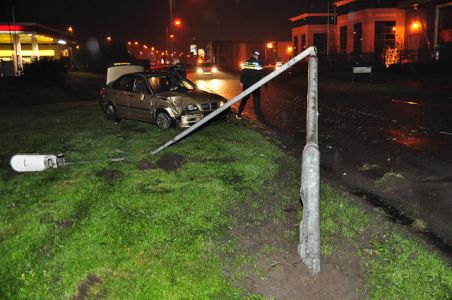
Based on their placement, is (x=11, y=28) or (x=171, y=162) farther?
(x=11, y=28)

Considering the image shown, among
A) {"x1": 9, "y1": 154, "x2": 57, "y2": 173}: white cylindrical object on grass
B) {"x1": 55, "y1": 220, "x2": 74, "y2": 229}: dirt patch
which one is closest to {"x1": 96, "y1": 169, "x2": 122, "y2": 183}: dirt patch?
{"x1": 9, "y1": 154, "x2": 57, "y2": 173}: white cylindrical object on grass

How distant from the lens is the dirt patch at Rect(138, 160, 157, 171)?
7.56 meters

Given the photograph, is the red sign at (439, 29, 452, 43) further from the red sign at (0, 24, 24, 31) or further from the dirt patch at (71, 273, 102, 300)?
the red sign at (0, 24, 24, 31)

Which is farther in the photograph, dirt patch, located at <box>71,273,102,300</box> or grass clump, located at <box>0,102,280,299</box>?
grass clump, located at <box>0,102,280,299</box>

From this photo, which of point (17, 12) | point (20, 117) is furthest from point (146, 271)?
point (17, 12)

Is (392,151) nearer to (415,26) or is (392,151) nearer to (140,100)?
(140,100)

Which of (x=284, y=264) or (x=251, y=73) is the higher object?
(x=251, y=73)

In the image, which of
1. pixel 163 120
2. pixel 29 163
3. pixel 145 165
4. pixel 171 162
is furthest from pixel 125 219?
pixel 163 120

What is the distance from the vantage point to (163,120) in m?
11.2

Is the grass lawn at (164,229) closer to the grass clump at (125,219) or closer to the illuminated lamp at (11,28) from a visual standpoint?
the grass clump at (125,219)

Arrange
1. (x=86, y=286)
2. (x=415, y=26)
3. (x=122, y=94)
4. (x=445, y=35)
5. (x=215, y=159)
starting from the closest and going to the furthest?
(x=86, y=286) < (x=215, y=159) < (x=122, y=94) < (x=445, y=35) < (x=415, y=26)

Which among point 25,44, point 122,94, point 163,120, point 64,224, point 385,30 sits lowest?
point 64,224

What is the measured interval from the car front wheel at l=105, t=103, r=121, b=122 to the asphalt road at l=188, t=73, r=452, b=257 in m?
4.17

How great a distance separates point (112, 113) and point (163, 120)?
2600 mm
